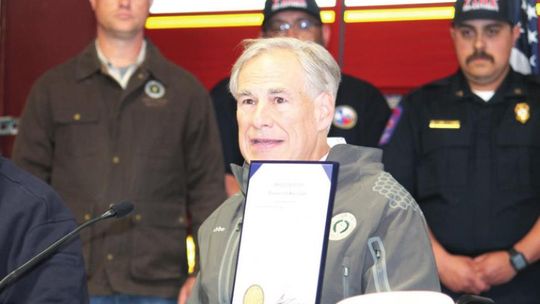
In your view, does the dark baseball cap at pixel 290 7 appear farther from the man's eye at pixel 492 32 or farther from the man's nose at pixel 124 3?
the man's eye at pixel 492 32

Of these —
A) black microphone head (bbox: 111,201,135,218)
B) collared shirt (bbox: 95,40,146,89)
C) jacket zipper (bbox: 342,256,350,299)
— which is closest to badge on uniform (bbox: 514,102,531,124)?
collared shirt (bbox: 95,40,146,89)

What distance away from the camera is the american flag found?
4535 mm

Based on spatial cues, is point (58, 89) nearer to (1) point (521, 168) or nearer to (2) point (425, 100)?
(2) point (425, 100)

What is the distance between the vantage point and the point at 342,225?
2.48m

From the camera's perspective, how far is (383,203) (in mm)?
2484

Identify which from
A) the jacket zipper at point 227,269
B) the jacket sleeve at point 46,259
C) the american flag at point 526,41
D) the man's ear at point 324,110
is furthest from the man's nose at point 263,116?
the american flag at point 526,41

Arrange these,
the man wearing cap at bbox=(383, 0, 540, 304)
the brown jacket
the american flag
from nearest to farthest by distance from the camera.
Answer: the man wearing cap at bbox=(383, 0, 540, 304), the brown jacket, the american flag

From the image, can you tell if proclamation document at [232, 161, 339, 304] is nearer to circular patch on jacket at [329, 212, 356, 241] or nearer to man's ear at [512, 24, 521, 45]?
circular patch on jacket at [329, 212, 356, 241]

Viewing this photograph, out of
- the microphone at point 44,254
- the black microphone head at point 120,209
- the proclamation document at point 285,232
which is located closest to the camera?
the proclamation document at point 285,232

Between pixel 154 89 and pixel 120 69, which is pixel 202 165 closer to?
pixel 154 89

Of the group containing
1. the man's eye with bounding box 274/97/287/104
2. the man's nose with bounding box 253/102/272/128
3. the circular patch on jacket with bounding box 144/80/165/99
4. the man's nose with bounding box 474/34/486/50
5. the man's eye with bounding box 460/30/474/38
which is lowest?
the circular patch on jacket with bounding box 144/80/165/99

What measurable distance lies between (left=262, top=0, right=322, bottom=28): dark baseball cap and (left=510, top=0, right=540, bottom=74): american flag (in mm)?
853

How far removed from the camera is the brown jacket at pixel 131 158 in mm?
4117

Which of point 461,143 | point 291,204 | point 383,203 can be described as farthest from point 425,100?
point 291,204
